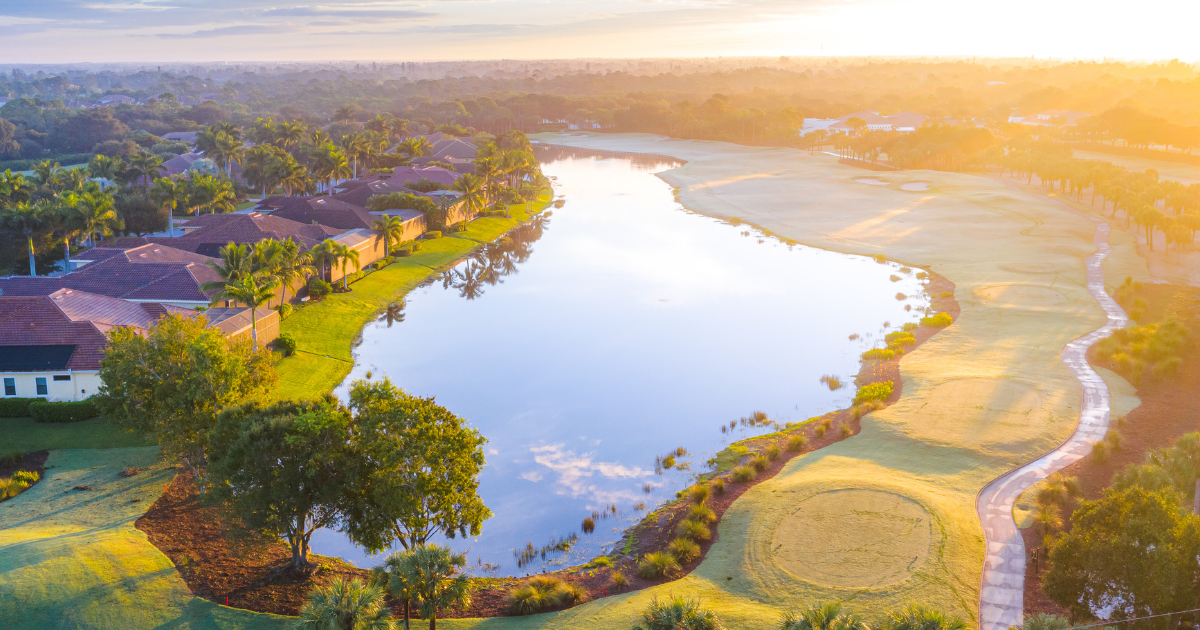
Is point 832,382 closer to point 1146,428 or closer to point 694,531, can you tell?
point 1146,428

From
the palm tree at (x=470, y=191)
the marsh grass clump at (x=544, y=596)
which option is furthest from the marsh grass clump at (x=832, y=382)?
the palm tree at (x=470, y=191)

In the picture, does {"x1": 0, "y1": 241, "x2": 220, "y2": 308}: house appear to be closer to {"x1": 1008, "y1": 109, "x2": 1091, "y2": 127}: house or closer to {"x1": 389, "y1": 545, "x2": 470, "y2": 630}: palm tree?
{"x1": 389, "y1": 545, "x2": 470, "y2": 630}: palm tree

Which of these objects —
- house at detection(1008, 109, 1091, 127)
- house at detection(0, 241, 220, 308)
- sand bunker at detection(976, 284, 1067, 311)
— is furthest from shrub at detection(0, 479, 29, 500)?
house at detection(1008, 109, 1091, 127)

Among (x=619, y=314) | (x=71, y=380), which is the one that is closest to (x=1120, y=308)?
(x=619, y=314)

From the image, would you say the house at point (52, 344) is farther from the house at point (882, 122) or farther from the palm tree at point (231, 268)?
the house at point (882, 122)

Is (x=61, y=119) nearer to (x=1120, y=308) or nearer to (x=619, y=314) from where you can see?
(x=619, y=314)

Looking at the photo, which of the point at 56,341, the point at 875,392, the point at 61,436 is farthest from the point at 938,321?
the point at 56,341
